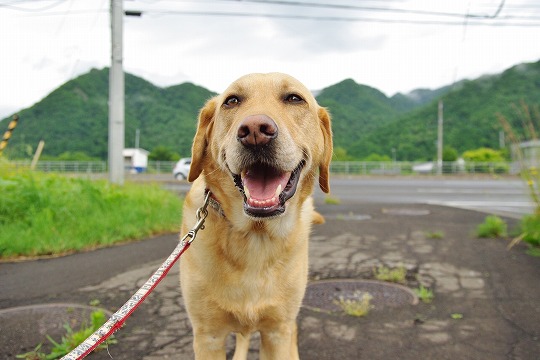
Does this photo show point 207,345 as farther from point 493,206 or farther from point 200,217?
point 493,206

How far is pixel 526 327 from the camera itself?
3.46 meters

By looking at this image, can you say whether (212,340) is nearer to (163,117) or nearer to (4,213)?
(4,213)

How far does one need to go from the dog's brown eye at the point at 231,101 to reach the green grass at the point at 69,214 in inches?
174

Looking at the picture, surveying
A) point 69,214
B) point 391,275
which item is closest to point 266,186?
point 391,275

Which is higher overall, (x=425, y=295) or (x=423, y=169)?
(x=423, y=169)

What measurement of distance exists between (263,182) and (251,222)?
353mm

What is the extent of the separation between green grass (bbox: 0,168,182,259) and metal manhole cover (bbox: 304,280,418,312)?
358 centimetres

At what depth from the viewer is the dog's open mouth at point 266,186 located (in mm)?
2078

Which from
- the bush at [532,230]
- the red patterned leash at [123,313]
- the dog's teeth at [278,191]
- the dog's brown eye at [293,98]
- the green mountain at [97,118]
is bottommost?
the bush at [532,230]

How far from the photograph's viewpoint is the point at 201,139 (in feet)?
8.77

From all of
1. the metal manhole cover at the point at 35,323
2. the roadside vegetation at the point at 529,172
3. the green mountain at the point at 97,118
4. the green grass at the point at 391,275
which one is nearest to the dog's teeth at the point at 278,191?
the metal manhole cover at the point at 35,323

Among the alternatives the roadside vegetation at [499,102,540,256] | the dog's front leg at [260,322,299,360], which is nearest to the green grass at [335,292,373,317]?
the dog's front leg at [260,322,299,360]

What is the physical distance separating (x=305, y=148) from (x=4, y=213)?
5.72m

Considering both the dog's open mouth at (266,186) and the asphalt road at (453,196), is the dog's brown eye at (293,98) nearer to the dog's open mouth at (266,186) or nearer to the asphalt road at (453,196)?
the dog's open mouth at (266,186)
